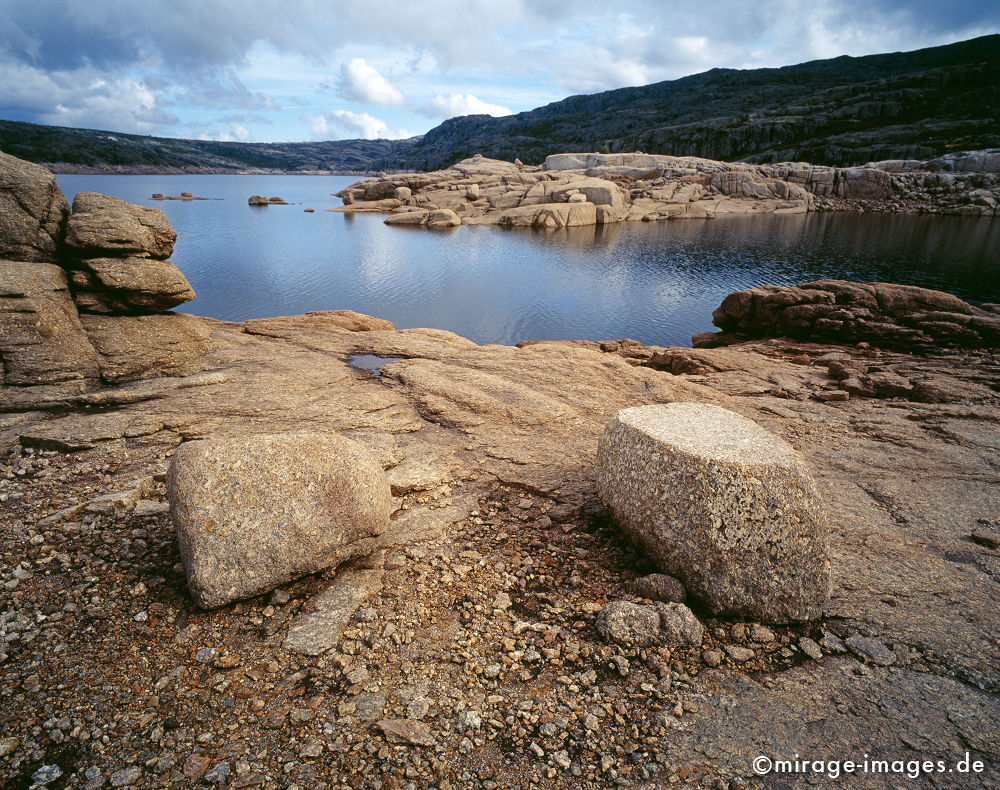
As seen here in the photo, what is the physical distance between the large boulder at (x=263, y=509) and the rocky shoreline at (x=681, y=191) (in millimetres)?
71223

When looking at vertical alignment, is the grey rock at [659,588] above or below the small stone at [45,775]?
above

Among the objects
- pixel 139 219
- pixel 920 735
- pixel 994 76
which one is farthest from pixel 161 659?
pixel 994 76

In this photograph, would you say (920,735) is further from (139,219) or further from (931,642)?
(139,219)

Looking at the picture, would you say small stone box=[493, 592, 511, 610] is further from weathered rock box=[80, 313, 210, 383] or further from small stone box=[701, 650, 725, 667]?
weathered rock box=[80, 313, 210, 383]

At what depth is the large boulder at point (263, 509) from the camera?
5848mm

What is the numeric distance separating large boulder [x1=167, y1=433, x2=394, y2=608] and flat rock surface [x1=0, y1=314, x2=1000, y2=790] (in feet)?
1.33

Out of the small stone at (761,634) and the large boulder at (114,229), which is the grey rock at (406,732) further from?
the large boulder at (114,229)

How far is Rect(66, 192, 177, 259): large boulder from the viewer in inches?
504

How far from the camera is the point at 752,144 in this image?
137500 mm

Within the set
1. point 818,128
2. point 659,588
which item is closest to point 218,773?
point 659,588

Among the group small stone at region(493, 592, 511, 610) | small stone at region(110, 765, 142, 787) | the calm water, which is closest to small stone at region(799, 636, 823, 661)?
small stone at region(493, 592, 511, 610)

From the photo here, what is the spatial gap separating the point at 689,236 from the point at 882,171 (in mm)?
54425

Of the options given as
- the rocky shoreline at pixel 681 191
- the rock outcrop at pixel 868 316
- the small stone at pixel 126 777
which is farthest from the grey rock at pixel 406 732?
the rocky shoreline at pixel 681 191

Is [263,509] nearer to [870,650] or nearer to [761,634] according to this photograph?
[761,634]
